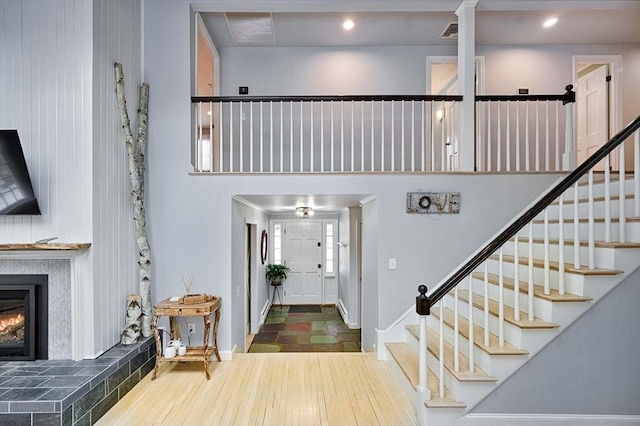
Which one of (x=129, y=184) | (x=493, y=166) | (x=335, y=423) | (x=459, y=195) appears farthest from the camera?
(x=493, y=166)

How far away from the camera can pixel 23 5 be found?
10.1 ft

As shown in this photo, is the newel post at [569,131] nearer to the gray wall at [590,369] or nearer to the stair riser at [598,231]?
the stair riser at [598,231]

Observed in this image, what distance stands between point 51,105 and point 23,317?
6.22ft

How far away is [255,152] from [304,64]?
1553mm

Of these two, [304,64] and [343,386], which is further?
[304,64]

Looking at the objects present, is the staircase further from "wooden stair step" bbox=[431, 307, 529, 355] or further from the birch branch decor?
the birch branch decor

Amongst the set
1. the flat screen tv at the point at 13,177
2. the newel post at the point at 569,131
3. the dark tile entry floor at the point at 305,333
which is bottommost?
the dark tile entry floor at the point at 305,333

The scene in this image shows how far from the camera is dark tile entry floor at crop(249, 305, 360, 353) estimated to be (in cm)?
550

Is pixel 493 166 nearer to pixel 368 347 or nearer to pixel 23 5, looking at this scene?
pixel 368 347

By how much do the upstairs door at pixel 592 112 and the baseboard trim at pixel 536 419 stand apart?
3.98m

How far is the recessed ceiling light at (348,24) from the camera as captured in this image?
459 cm

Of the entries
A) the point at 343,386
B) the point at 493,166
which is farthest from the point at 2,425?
the point at 493,166

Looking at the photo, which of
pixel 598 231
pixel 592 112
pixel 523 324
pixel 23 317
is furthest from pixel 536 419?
pixel 592 112

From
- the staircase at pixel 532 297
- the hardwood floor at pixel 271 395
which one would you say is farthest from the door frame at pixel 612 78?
the hardwood floor at pixel 271 395
